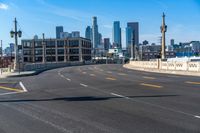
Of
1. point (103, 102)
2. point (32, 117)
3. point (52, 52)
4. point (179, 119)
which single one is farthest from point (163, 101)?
point (52, 52)

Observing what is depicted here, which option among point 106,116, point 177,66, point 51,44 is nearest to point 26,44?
point 51,44

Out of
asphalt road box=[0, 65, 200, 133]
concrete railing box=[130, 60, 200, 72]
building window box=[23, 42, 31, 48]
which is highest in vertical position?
building window box=[23, 42, 31, 48]

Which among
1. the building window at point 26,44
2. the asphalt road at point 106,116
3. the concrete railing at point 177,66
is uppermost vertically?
the building window at point 26,44

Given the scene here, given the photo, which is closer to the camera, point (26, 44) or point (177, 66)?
point (177, 66)

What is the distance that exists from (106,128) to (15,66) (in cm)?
4332

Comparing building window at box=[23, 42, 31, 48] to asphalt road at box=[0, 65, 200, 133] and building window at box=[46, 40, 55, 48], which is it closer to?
building window at box=[46, 40, 55, 48]

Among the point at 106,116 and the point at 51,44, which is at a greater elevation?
the point at 51,44

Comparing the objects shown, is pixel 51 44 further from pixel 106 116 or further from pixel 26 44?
pixel 106 116

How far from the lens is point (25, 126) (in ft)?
29.8

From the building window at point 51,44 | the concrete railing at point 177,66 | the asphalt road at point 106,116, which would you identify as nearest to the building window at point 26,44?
the building window at point 51,44

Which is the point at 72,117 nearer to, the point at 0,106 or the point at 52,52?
the point at 0,106

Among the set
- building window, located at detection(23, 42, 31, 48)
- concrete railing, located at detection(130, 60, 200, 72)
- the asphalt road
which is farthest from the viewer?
building window, located at detection(23, 42, 31, 48)

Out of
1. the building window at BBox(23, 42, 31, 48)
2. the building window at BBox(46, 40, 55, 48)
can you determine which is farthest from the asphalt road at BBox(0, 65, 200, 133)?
the building window at BBox(23, 42, 31, 48)

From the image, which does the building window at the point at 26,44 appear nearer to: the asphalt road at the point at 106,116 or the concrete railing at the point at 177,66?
the concrete railing at the point at 177,66
